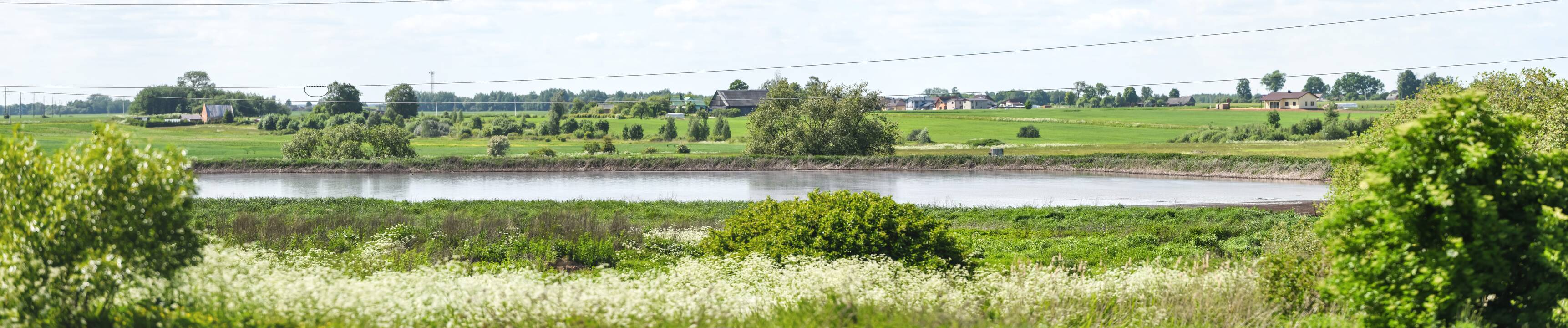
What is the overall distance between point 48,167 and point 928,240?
9217 mm

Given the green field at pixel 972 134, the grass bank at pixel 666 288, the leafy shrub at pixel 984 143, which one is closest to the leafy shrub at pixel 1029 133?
the green field at pixel 972 134

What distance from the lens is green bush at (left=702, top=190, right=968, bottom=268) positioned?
1273cm

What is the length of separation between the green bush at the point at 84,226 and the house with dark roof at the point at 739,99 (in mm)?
124030

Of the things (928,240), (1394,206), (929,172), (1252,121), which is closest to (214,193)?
(929,172)

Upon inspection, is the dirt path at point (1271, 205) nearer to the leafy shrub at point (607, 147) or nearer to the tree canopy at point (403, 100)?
the leafy shrub at point (607, 147)

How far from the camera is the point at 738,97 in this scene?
138000mm

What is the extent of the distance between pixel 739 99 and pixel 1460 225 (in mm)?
130868

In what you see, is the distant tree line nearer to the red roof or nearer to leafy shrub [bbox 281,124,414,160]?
leafy shrub [bbox 281,124,414,160]

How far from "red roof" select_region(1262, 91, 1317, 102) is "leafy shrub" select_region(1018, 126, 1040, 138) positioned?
57042 millimetres

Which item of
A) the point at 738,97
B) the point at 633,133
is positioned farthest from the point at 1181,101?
the point at 633,133

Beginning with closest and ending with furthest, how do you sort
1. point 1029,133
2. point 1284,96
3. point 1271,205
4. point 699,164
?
point 1271,205
point 699,164
point 1029,133
point 1284,96

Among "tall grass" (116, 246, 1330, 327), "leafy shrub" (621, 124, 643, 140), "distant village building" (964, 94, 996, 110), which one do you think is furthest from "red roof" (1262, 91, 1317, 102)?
"tall grass" (116, 246, 1330, 327)

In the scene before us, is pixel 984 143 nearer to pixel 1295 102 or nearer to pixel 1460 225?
pixel 1295 102

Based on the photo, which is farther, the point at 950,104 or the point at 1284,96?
the point at 950,104
